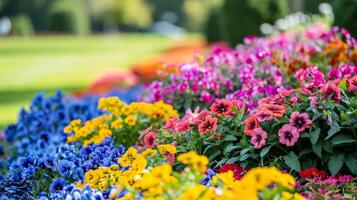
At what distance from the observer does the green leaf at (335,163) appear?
3.10 meters

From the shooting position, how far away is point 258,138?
124 inches

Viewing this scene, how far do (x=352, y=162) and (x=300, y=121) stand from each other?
0.37 metres

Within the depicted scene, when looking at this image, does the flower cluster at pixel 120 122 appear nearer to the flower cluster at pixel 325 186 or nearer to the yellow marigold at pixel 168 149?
the yellow marigold at pixel 168 149

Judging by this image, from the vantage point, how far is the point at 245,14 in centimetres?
1079

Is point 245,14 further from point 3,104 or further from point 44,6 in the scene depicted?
point 44,6

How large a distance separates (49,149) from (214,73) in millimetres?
1654

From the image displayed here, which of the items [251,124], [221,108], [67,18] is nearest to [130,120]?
[221,108]

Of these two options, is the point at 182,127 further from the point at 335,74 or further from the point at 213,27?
the point at 213,27

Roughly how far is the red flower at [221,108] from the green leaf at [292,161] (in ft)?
1.60

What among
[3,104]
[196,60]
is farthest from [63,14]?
[196,60]

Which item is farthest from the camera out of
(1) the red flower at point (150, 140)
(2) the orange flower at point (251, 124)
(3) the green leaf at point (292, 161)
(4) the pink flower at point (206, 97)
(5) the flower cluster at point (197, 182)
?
(4) the pink flower at point (206, 97)

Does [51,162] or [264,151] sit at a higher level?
[264,151]

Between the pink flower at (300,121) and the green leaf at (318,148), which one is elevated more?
the pink flower at (300,121)

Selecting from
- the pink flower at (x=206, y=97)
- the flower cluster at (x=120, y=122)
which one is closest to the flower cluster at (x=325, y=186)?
the flower cluster at (x=120, y=122)
